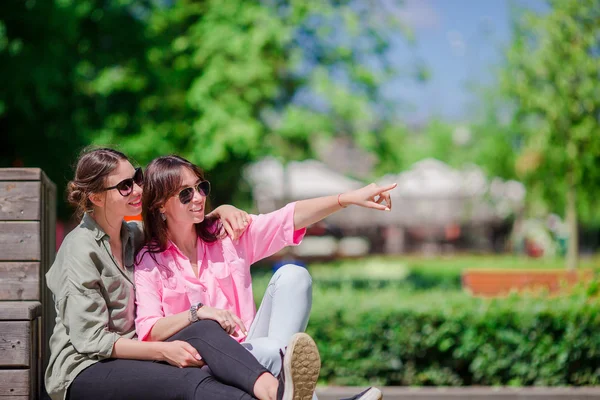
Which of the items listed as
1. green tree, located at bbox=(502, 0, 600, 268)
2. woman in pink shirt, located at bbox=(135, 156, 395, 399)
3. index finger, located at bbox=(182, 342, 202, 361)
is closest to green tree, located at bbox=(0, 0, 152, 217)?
green tree, located at bbox=(502, 0, 600, 268)

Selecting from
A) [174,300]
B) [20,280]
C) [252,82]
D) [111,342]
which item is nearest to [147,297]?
[174,300]

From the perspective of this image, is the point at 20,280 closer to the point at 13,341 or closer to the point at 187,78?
the point at 13,341

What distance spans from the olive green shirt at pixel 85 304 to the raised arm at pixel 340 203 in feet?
2.65

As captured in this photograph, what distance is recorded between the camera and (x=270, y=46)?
1291cm

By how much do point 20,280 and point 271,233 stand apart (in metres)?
1.15

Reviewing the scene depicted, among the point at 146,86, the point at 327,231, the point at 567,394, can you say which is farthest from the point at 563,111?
the point at 327,231

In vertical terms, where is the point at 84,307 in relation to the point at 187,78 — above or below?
below

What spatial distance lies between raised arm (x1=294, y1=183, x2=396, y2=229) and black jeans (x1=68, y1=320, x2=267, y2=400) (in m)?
0.69

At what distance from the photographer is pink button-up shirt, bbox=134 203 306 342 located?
120 inches

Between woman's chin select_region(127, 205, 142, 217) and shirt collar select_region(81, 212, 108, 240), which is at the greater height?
woman's chin select_region(127, 205, 142, 217)

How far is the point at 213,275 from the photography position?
3.21m

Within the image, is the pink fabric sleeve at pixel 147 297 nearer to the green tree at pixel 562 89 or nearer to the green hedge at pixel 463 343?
the green hedge at pixel 463 343

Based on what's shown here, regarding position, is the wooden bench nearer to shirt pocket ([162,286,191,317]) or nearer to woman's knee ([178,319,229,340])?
shirt pocket ([162,286,191,317])

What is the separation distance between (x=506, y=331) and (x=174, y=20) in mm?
10068
